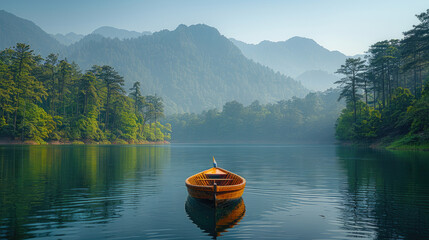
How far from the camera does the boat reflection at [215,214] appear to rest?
13.2 m

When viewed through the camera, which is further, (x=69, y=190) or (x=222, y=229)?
(x=69, y=190)

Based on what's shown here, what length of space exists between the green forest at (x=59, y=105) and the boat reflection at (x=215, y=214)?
9139 centimetres

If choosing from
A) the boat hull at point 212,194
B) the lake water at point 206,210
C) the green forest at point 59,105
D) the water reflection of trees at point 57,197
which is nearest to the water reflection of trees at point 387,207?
the lake water at point 206,210

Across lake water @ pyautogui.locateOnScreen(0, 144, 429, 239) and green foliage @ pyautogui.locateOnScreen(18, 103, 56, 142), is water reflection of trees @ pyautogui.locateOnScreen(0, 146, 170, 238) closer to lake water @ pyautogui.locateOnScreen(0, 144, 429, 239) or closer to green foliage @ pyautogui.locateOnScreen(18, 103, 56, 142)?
lake water @ pyautogui.locateOnScreen(0, 144, 429, 239)

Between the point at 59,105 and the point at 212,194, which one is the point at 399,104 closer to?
the point at 212,194

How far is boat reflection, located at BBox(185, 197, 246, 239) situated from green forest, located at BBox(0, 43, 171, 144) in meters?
91.4

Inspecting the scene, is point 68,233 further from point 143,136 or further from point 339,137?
point 143,136

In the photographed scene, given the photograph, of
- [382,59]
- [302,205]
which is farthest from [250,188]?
[382,59]

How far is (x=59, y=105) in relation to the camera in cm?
12194

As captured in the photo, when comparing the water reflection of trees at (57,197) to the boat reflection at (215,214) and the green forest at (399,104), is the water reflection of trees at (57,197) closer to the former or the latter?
the boat reflection at (215,214)

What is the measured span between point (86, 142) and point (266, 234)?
11256 cm

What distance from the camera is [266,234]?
12.4 metres

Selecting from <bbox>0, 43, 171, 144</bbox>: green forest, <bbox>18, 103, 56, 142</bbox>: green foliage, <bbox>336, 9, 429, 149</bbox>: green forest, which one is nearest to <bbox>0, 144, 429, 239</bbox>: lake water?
<bbox>336, 9, 429, 149</bbox>: green forest

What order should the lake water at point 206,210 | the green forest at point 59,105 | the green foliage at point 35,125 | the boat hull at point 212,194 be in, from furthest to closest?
1. the green forest at point 59,105
2. the green foliage at point 35,125
3. the boat hull at point 212,194
4. the lake water at point 206,210
